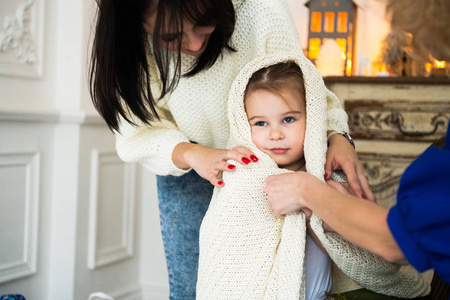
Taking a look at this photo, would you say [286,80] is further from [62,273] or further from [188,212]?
[62,273]

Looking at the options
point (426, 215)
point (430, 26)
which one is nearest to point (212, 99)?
point (426, 215)

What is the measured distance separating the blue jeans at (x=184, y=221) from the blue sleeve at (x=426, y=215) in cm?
88

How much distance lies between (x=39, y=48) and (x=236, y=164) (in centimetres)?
139

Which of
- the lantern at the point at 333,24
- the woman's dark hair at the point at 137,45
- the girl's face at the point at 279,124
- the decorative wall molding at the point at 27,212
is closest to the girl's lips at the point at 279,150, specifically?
the girl's face at the point at 279,124

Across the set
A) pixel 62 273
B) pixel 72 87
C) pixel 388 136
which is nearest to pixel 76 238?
pixel 62 273

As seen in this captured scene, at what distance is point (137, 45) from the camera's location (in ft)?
4.31

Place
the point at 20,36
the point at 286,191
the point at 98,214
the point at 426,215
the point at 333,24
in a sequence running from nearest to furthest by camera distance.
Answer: the point at 426,215
the point at 286,191
the point at 20,36
the point at 98,214
the point at 333,24

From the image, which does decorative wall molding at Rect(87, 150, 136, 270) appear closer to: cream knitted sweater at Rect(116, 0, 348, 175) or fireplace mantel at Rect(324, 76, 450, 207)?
cream knitted sweater at Rect(116, 0, 348, 175)

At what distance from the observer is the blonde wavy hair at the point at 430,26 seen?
2.71 m

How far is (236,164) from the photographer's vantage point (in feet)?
3.91

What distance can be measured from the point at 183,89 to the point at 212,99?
9cm

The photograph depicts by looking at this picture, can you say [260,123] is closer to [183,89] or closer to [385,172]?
[183,89]

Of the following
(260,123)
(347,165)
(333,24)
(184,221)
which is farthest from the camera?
(333,24)

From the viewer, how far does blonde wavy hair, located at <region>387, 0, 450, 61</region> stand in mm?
2715
